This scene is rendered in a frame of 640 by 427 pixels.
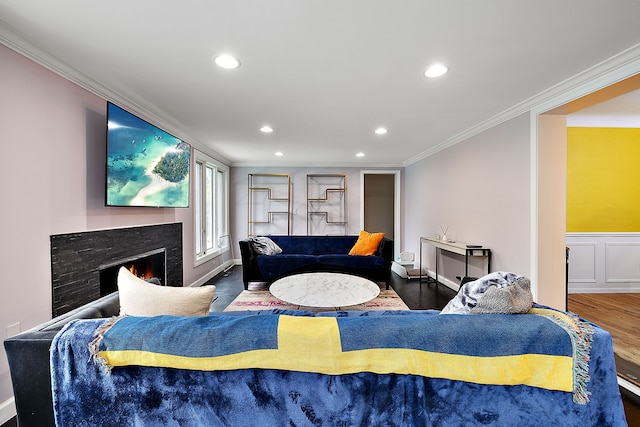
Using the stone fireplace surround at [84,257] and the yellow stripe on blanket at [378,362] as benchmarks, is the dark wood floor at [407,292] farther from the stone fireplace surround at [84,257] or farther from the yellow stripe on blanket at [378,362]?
the yellow stripe on blanket at [378,362]

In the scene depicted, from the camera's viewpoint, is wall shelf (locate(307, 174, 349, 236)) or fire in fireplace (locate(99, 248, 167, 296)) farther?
wall shelf (locate(307, 174, 349, 236))

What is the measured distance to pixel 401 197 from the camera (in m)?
6.09

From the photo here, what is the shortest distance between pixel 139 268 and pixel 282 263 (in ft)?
5.88

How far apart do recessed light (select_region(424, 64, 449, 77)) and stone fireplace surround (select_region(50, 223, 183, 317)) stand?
3016mm

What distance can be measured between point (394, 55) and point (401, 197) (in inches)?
179

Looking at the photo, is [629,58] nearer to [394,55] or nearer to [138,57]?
[394,55]

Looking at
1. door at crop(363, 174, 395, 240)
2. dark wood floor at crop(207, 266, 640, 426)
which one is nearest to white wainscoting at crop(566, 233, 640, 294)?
dark wood floor at crop(207, 266, 640, 426)

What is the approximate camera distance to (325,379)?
956 millimetres

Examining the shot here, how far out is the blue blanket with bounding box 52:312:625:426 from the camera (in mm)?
951

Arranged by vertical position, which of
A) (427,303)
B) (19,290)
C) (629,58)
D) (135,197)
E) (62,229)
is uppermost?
(629,58)

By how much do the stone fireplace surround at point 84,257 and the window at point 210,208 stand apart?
157 centimetres

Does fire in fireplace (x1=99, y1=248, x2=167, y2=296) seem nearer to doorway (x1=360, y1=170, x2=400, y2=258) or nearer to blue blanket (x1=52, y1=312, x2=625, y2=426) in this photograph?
blue blanket (x1=52, y1=312, x2=625, y2=426)

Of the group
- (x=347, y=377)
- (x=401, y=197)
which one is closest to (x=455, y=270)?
(x=401, y=197)

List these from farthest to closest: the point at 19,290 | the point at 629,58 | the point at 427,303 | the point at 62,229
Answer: the point at 427,303, the point at 62,229, the point at 629,58, the point at 19,290
